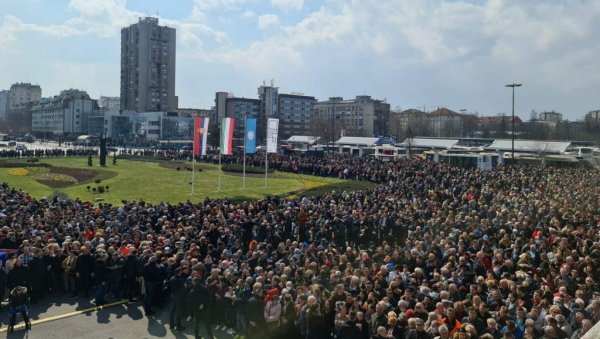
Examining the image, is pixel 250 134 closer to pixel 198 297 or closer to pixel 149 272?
pixel 149 272

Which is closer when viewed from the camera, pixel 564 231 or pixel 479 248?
pixel 479 248

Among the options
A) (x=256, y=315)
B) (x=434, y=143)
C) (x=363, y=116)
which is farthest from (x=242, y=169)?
(x=363, y=116)

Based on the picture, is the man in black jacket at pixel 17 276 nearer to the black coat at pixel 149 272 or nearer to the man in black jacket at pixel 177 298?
the black coat at pixel 149 272

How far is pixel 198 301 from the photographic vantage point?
12.0m

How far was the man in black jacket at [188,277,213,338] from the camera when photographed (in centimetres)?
1198

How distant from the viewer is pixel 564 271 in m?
12.1

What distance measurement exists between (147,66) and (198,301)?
137 metres

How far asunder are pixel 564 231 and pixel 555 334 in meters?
9.03

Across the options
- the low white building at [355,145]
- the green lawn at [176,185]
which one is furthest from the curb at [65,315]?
the low white building at [355,145]

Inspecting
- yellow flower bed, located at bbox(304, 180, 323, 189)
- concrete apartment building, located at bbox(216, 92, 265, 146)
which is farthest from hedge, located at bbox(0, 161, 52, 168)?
concrete apartment building, located at bbox(216, 92, 265, 146)

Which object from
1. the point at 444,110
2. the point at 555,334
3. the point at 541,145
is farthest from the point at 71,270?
the point at 444,110

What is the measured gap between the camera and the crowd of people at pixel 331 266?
1014 cm

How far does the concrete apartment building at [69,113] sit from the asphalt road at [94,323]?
131271 mm

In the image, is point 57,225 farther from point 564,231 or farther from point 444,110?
point 444,110
